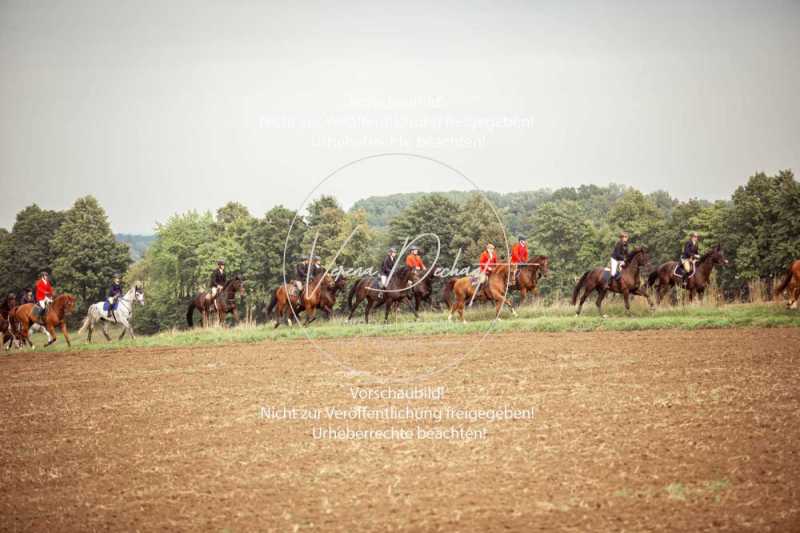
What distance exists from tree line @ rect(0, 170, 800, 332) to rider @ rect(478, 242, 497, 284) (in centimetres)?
588

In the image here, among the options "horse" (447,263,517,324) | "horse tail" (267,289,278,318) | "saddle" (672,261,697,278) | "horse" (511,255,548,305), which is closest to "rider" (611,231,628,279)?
"horse" (511,255,548,305)

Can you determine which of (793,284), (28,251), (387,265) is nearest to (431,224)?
(387,265)

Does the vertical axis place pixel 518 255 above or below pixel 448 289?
above

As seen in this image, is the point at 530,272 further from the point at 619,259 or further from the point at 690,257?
the point at 690,257

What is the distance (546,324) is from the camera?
22.7 meters

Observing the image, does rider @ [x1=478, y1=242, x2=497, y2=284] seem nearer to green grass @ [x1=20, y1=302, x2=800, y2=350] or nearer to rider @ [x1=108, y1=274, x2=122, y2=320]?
Answer: green grass @ [x1=20, y1=302, x2=800, y2=350]

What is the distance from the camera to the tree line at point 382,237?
35938mm

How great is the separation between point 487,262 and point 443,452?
1576cm

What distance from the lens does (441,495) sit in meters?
7.77

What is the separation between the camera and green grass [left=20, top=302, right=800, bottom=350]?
68.4ft

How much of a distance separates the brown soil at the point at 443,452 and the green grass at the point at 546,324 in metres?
4.45

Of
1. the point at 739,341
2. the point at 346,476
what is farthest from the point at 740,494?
the point at 739,341

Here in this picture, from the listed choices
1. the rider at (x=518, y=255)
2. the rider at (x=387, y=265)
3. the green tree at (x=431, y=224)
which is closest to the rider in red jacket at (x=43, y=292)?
the rider at (x=387, y=265)

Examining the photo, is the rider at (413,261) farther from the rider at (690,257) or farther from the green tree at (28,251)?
the green tree at (28,251)
